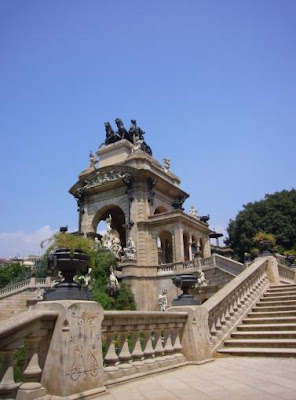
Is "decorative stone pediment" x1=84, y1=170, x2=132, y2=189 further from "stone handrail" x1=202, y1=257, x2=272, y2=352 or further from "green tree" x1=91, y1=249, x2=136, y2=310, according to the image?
"stone handrail" x1=202, y1=257, x2=272, y2=352

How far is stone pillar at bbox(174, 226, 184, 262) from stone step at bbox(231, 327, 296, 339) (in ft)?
62.8

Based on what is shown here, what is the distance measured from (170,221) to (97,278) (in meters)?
7.96

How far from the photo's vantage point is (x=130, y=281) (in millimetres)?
→ 28812

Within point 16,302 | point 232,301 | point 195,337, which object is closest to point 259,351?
point 195,337

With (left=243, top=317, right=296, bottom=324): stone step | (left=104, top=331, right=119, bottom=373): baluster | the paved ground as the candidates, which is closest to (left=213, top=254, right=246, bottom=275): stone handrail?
(left=243, top=317, right=296, bottom=324): stone step

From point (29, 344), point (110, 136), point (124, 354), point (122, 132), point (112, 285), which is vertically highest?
point (122, 132)

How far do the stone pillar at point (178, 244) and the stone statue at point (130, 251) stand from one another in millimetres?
3628

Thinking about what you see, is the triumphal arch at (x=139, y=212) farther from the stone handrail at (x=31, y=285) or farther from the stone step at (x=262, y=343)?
the stone step at (x=262, y=343)

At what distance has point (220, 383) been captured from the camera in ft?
19.8

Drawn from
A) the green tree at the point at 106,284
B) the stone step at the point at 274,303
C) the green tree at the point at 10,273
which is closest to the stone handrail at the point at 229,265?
the green tree at the point at 106,284

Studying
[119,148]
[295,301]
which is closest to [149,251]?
[119,148]

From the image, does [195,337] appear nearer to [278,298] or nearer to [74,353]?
[74,353]

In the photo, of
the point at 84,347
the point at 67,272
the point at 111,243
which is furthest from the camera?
the point at 111,243

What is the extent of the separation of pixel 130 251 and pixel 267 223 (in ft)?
80.0
